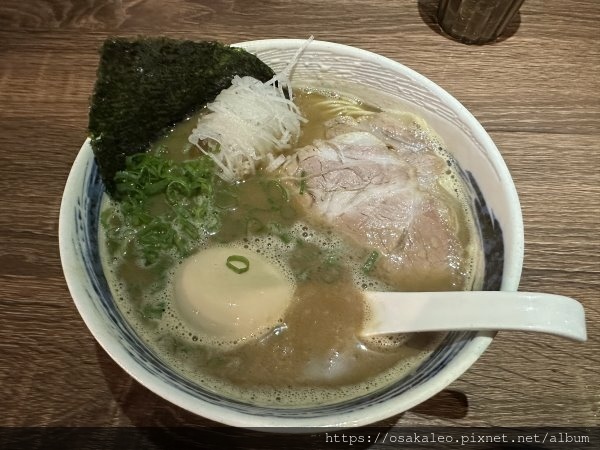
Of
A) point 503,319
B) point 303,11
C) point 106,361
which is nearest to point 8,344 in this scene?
point 106,361

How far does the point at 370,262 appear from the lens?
120cm

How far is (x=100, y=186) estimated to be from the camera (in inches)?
46.1

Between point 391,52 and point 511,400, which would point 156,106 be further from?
point 511,400

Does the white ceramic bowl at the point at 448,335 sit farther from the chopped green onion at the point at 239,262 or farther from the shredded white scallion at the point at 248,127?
the chopped green onion at the point at 239,262

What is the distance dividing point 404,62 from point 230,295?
115cm

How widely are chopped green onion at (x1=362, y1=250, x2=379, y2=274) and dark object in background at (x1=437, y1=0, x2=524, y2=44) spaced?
42.3 inches

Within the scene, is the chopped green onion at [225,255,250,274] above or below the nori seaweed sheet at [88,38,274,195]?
below

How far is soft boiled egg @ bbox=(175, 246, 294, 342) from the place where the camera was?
41.9 inches

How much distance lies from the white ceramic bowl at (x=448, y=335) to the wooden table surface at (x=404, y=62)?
8.0 inches

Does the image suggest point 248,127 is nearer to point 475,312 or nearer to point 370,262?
point 370,262

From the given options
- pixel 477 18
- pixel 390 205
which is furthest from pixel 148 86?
pixel 477 18

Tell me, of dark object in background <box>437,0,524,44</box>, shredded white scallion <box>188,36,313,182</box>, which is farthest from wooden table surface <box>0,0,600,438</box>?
shredded white scallion <box>188,36,313,182</box>

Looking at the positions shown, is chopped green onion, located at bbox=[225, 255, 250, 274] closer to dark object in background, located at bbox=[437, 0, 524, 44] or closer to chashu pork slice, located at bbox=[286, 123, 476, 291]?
chashu pork slice, located at bbox=[286, 123, 476, 291]

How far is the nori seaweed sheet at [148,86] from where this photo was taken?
1162mm
